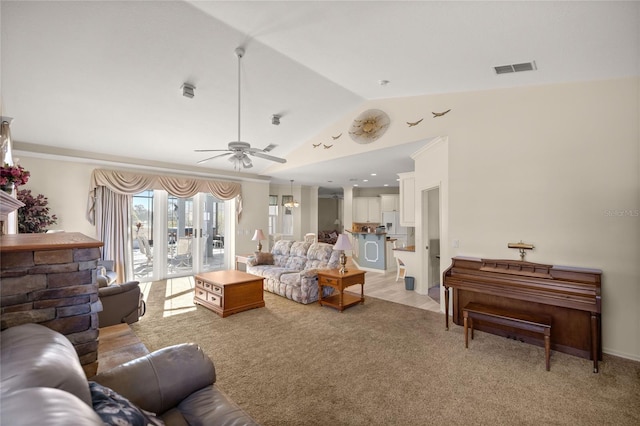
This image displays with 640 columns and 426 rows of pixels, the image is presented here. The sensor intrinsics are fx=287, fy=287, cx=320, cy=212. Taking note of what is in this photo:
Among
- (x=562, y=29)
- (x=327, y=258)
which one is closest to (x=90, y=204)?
(x=327, y=258)

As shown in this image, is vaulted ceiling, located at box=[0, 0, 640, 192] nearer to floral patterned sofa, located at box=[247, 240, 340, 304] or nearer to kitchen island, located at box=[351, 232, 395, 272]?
floral patterned sofa, located at box=[247, 240, 340, 304]

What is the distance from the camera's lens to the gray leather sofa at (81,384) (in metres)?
0.65

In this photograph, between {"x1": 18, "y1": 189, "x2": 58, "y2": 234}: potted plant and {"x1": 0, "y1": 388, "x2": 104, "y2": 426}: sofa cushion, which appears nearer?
{"x1": 0, "y1": 388, "x2": 104, "y2": 426}: sofa cushion

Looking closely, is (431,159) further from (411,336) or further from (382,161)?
(411,336)

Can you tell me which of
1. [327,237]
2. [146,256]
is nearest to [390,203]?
[327,237]

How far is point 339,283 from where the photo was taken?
4.42 meters

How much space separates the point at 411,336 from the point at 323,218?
10.8 m

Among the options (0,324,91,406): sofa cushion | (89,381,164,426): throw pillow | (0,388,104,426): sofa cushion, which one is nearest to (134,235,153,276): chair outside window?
(0,324,91,406): sofa cushion

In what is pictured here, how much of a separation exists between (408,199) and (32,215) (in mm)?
6284

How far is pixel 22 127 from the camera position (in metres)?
4.12

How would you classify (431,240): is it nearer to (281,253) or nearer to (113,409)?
(281,253)

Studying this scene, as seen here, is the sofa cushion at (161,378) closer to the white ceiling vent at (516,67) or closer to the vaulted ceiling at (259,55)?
the vaulted ceiling at (259,55)

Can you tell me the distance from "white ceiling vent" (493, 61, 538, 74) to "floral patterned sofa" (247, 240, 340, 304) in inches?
140

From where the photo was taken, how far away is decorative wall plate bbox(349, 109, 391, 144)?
4789 millimetres
